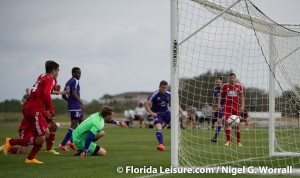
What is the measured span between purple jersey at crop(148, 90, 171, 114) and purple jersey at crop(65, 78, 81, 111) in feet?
6.64

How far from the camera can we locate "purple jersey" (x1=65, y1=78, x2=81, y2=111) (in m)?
13.1

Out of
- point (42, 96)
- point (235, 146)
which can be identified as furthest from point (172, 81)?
point (235, 146)

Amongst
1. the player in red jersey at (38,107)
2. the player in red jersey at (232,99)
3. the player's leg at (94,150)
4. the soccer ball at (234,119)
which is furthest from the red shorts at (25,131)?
the soccer ball at (234,119)

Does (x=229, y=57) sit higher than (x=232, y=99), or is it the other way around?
(x=229, y=57)

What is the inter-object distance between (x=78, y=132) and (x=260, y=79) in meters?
4.08

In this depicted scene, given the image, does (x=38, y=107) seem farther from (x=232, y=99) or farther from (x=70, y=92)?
(x=232, y=99)

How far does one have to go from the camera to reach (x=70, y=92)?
13.1 metres

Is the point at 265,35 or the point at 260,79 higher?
the point at 265,35

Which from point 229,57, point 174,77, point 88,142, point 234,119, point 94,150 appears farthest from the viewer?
point 234,119

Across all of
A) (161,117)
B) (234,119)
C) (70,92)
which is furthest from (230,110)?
(70,92)

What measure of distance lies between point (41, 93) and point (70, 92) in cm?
339

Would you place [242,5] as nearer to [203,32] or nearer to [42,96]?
[203,32]

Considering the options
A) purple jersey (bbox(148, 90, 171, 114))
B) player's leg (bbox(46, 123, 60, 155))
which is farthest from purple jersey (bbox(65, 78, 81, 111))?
purple jersey (bbox(148, 90, 171, 114))

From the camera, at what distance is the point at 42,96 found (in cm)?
977
